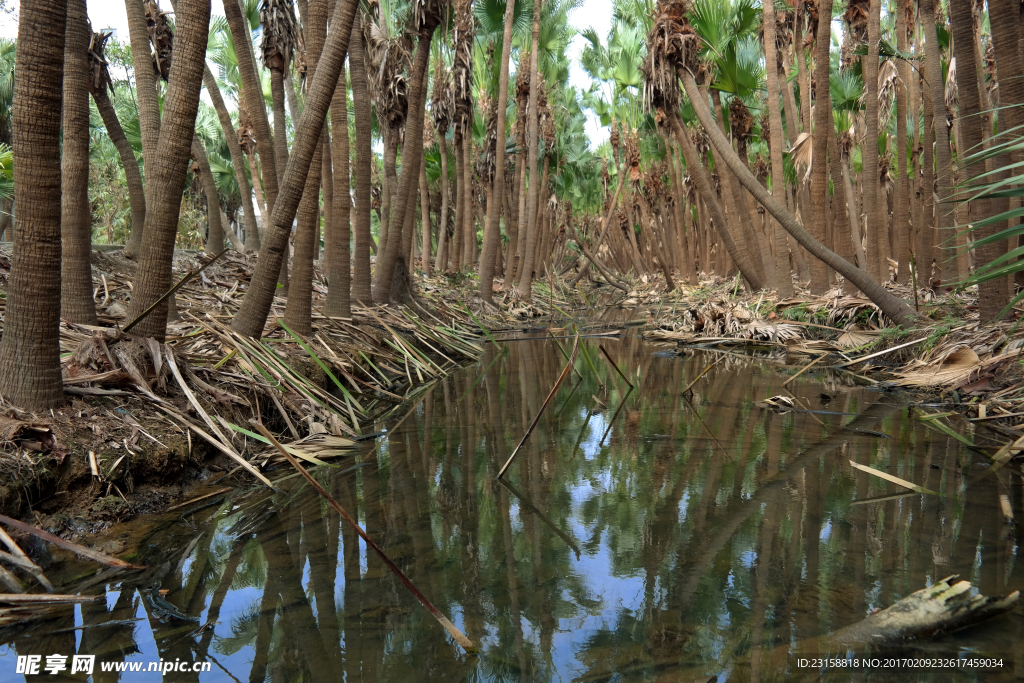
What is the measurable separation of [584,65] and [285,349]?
3248cm

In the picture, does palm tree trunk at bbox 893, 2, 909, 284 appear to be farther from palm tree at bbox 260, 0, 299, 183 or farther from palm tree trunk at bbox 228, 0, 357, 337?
palm tree at bbox 260, 0, 299, 183

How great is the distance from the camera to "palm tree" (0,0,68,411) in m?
3.62

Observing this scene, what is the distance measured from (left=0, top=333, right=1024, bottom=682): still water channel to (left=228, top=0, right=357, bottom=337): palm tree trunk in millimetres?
2085

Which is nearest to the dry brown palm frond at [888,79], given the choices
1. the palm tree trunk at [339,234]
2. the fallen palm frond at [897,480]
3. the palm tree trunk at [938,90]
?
the palm tree trunk at [938,90]

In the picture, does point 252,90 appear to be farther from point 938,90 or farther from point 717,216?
point 717,216

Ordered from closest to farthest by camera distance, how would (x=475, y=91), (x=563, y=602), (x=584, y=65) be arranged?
1. (x=563, y=602)
2. (x=475, y=91)
3. (x=584, y=65)

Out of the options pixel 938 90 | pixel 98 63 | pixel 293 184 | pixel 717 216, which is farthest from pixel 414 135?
pixel 938 90

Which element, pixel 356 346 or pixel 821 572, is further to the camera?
pixel 356 346

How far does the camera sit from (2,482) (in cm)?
325

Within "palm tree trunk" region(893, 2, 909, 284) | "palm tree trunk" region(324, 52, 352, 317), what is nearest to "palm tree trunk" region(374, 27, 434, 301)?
"palm tree trunk" region(324, 52, 352, 317)

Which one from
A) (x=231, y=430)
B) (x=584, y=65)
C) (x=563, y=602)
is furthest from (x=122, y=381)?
(x=584, y=65)

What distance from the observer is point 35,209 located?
3.69 meters

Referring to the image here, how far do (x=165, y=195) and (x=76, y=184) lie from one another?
1.32m

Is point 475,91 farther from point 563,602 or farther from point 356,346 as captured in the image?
point 563,602
